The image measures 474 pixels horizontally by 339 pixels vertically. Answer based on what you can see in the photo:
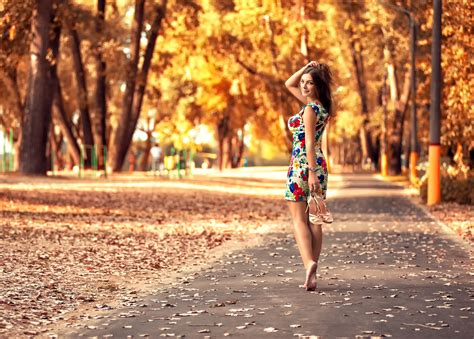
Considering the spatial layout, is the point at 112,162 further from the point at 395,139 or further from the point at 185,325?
the point at 185,325

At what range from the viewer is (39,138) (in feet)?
125

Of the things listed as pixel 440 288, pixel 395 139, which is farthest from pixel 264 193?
pixel 440 288

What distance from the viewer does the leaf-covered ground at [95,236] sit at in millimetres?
12000

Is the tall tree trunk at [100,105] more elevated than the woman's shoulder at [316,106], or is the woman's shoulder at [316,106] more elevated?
the tall tree trunk at [100,105]

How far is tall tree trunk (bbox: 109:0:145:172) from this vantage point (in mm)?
48312

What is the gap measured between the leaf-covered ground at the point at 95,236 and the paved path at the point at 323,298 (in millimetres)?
729

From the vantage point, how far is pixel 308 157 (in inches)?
465

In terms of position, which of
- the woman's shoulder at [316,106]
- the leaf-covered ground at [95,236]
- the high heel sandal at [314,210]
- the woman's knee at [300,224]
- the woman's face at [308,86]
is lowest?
the leaf-covered ground at [95,236]

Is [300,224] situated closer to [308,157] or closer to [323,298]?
[308,157]

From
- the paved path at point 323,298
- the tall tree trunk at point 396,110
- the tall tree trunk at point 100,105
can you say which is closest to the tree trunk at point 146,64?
the tall tree trunk at point 100,105

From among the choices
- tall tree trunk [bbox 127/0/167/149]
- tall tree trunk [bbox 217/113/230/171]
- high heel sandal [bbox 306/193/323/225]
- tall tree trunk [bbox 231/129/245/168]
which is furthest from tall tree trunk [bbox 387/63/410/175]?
high heel sandal [bbox 306/193/323/225]

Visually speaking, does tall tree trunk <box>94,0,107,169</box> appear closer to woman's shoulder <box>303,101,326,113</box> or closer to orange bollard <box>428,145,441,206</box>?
orange bollard <box>428,145,441,206</box>

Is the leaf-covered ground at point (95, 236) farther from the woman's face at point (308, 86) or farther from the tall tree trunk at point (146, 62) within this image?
the tall tree trunk at point (146, 62)

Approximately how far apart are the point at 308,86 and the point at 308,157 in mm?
743
